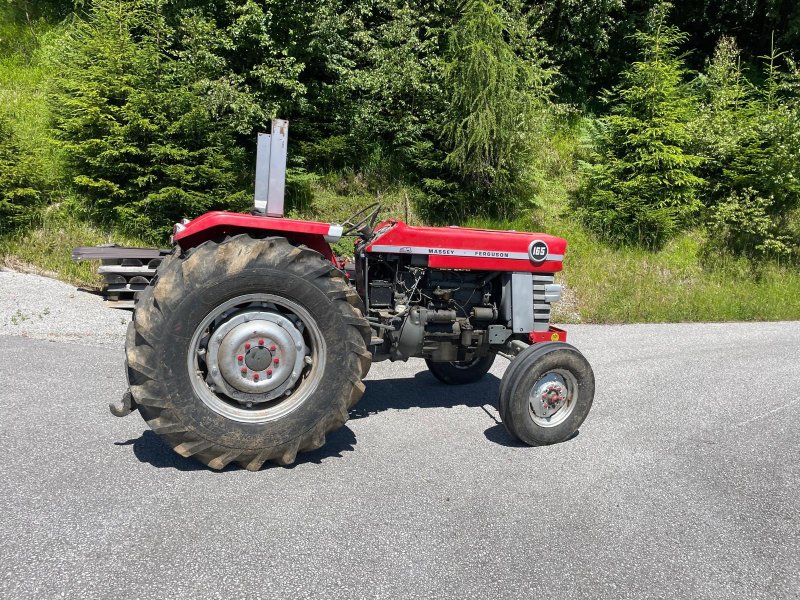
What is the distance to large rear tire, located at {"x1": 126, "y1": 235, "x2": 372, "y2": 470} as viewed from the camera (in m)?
3.16

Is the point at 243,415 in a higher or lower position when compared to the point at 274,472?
higher

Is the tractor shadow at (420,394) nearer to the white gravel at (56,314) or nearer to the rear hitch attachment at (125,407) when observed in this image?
the rear hitch attachment at (125,407)

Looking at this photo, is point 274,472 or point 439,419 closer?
point 274,472

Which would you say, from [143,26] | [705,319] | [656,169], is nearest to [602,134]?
[656,169]

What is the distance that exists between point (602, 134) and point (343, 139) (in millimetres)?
5643

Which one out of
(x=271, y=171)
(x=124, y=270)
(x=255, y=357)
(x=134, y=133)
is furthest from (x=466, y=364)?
(x=134, y=133)

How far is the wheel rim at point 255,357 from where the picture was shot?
11.0 ft

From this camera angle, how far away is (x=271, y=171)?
3.69 meters

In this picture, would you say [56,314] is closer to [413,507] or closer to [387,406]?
[387,406]

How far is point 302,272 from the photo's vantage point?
11.1 ft

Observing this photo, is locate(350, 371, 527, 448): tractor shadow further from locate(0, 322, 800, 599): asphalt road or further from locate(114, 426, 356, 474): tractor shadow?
locate(114, 426, 356, 474): tractor shadow

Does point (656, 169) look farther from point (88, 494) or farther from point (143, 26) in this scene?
point (88, 494)

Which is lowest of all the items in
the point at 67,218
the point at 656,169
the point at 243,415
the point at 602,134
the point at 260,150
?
the point at 243,415

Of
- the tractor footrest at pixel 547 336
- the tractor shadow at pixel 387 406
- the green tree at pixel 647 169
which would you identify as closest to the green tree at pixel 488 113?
the green tree at pixel 647 169
